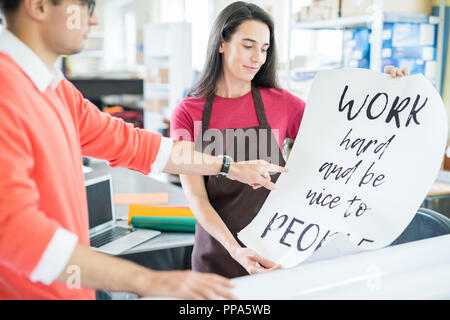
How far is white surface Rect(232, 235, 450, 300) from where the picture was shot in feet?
2.05

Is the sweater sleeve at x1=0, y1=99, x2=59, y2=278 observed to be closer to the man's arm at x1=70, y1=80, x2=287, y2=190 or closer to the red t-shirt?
the man's arm at x1=70, y1=80, x2=287, y2=190

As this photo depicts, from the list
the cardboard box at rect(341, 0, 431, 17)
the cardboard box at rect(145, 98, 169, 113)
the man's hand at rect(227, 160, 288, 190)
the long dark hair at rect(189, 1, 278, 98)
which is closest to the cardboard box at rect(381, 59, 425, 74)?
the cardboard box at rect(341, 0, 431, 17)

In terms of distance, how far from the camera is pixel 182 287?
61 centimetres

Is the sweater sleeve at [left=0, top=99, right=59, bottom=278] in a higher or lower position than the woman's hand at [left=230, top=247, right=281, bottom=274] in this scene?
higher

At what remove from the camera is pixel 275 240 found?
992mm

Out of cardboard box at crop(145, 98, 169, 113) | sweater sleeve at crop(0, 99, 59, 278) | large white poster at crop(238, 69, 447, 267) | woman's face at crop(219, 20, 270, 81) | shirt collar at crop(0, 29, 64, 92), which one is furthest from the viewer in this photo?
cardboard box at crop(145, 98, 169, 113)

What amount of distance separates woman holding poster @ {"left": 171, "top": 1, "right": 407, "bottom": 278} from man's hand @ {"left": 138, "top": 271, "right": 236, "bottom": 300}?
0.70 meters

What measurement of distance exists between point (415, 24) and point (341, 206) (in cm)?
249

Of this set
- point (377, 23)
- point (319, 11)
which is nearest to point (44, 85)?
point (377, 23)

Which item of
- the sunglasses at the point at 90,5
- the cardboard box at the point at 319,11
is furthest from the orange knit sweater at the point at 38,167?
the cardboard box at the point at 319,11

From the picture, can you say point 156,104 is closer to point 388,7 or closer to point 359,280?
point 388,7

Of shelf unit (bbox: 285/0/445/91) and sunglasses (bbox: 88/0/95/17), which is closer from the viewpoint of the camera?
sunglasses (bbox: 88/0/95/17)

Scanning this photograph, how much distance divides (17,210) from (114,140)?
0.40 meters
